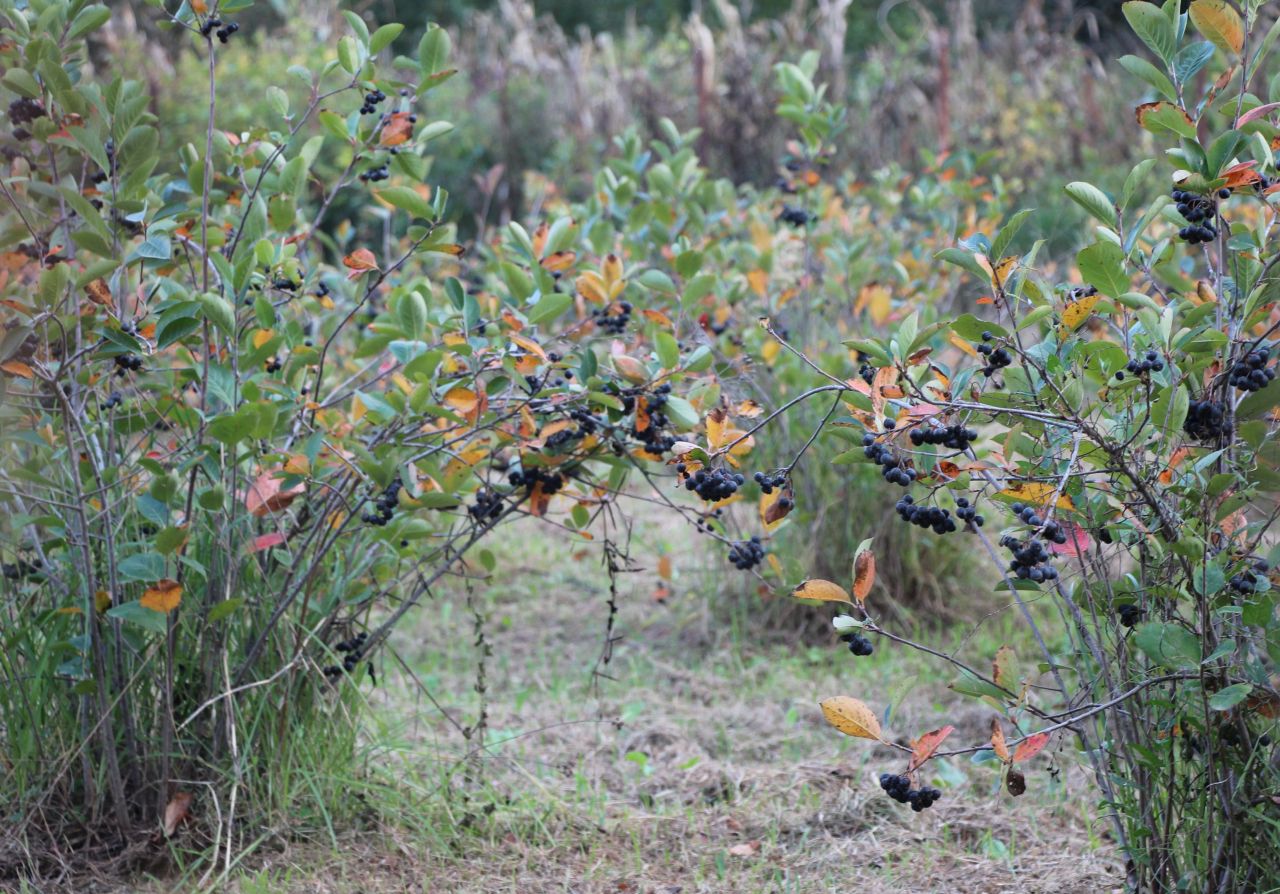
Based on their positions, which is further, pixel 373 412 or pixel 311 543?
pixel 311 543

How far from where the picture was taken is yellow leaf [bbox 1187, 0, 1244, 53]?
Answer: 5.69ft

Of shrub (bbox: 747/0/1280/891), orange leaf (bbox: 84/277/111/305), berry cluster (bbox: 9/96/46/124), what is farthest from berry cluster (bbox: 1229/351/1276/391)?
berry cluster (bbox: 9/96/46/124)

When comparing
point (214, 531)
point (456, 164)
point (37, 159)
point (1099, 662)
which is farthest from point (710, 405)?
point (456, 164)

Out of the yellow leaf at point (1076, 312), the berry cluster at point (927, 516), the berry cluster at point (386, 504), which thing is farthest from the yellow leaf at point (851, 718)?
the berry cluster at point (386, 504)

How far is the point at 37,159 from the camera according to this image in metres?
2.55

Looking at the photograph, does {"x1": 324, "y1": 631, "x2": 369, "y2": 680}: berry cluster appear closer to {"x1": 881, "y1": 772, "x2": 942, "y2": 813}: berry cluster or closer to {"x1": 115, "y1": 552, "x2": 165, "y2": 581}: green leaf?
{"x1": 115, "y1": 552, "x2": 165, "y2": 581}: green leaf

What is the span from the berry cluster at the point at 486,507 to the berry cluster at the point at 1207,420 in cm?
137

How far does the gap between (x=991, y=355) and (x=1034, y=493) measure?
0.22 metres

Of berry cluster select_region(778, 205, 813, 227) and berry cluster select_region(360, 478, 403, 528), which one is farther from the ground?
berry cluster select_region(778, 205, 813, 227)

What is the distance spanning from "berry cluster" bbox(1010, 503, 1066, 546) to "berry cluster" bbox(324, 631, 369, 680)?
1416 mm

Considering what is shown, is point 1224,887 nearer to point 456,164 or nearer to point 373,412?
point 373,412

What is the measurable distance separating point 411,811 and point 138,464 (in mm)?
914

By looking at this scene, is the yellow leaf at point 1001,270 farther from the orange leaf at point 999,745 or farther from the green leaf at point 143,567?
the green leaf at point 143,567

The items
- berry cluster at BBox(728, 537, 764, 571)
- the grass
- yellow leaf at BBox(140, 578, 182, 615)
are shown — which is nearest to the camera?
yellow leaf at BBox(140, 578, 182, 615)
